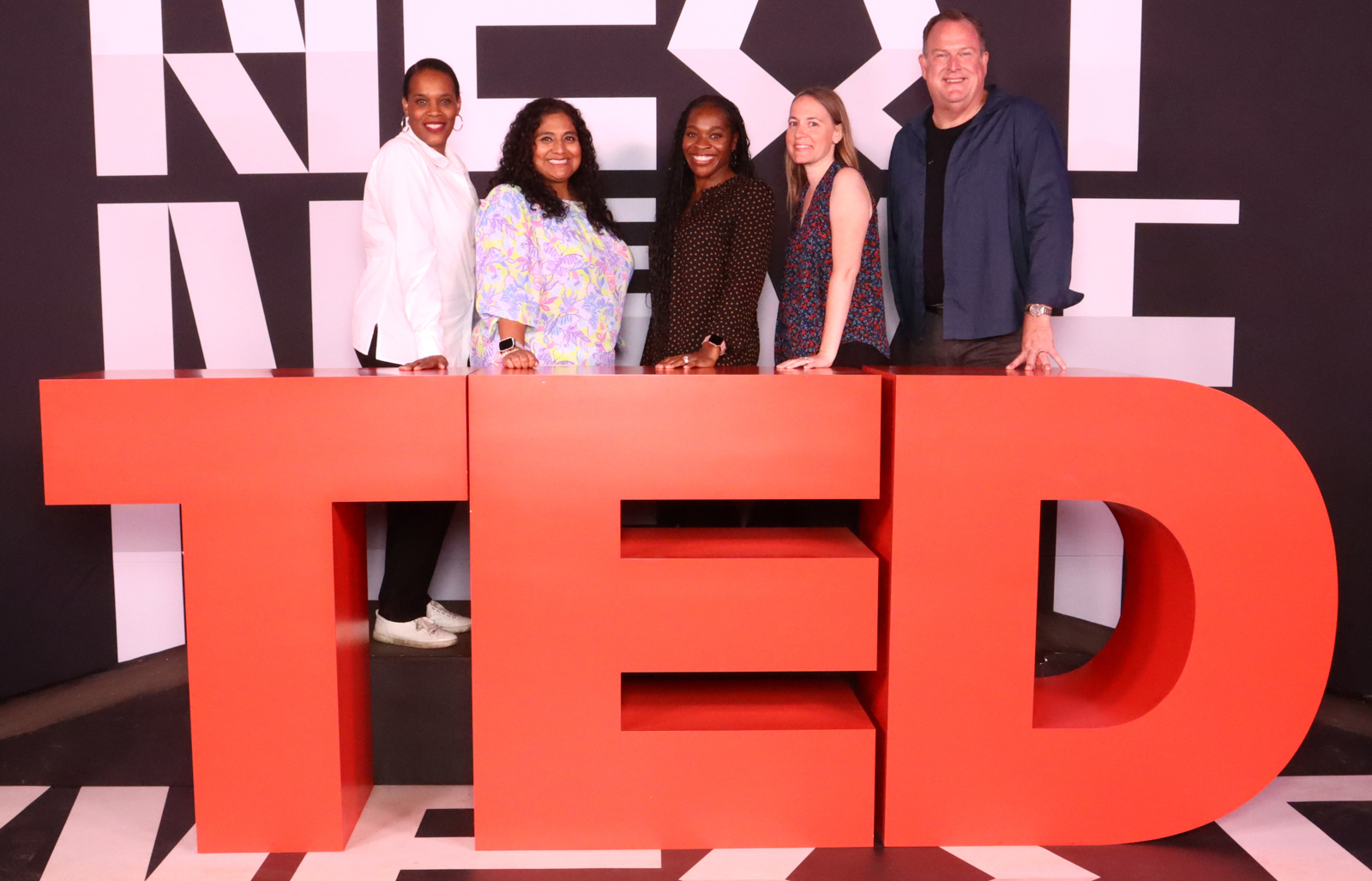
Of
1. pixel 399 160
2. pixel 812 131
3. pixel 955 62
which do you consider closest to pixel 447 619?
pixel 399 160

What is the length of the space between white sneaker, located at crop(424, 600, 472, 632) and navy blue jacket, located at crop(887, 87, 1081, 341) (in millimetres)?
1423

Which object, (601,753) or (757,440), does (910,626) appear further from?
(601,753)

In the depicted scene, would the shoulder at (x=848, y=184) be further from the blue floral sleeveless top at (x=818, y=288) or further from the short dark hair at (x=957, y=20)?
the short dark hair at (x=957, y=20)

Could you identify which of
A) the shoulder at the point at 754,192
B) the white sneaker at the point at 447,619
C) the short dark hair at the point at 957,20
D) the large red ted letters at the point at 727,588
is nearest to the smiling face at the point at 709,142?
the shoulder at the point at 754,192

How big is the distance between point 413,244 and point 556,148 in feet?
1.39

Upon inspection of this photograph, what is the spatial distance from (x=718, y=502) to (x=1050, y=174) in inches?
45.4

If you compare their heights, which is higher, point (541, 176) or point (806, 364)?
point (541, 176)

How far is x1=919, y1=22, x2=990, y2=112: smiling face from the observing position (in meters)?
2.32

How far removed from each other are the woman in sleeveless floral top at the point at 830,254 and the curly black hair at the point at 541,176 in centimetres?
49

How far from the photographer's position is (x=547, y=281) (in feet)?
7.60

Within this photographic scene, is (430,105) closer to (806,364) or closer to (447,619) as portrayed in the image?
(806,364)

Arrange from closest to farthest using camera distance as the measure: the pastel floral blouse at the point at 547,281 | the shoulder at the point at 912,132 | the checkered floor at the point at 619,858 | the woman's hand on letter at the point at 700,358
A: 1. the checkered floor at the point at 619,858
2. the woman's hand on letter at the point at 700,358
3. the pastel floral blouse at the point at 547,281
4. the shoulder at the point at 912,132

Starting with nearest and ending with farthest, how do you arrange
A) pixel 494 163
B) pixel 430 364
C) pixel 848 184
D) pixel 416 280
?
pixel 430 364
pixel 848 184
pixel 416 280
pixel 494 163

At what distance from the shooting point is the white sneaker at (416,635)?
2229mm
